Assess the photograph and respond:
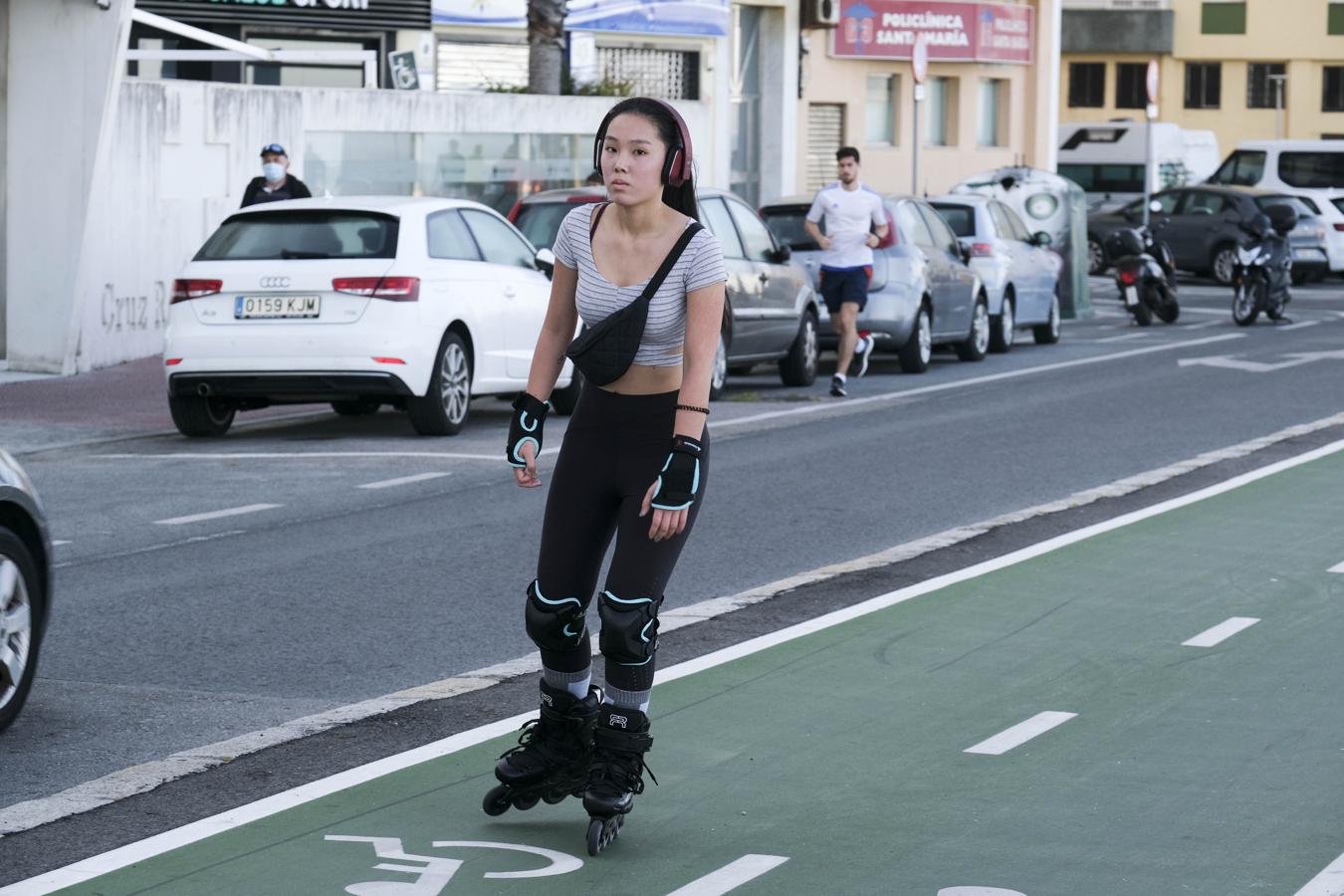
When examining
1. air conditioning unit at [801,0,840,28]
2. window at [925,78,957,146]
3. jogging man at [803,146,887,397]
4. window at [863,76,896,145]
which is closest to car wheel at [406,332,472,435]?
jogging man at [803,146,887,397]

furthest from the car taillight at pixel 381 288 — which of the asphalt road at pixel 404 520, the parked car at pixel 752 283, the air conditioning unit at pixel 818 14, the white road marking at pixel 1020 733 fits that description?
the air conditioning unit at pixel 818 14

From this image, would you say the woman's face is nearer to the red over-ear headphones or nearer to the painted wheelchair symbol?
the red over-ear headphones

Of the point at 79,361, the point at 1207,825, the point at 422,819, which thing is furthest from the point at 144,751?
the point at 79,361

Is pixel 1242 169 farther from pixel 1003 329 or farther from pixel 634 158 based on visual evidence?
pixel 634 158

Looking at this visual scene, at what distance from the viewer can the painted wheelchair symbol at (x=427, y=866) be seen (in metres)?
5.27

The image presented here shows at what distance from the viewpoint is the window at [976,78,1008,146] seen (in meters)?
47.8

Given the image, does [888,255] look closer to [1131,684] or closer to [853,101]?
[1131,684]

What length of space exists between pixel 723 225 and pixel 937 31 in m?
25.5

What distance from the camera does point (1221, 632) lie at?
855 cm

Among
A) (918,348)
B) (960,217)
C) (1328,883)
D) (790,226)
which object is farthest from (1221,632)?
(960,217)

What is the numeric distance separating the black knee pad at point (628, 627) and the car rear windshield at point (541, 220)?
1364cm

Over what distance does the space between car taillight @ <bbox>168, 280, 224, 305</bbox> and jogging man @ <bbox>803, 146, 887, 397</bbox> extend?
559cm

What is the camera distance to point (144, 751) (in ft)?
22.1

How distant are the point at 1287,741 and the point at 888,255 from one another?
15.1 m
